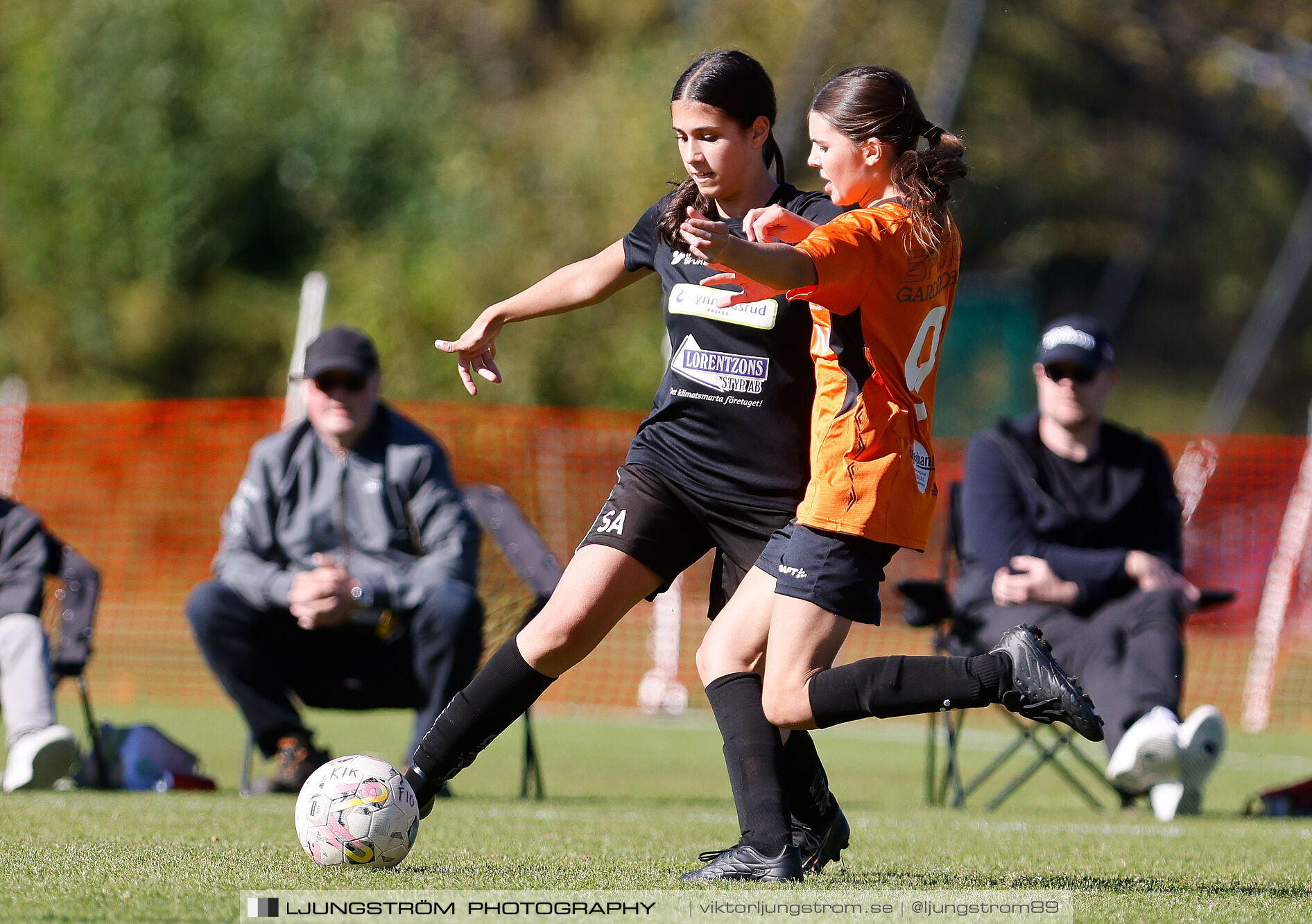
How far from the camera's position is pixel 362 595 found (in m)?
5.90

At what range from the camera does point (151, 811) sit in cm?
486

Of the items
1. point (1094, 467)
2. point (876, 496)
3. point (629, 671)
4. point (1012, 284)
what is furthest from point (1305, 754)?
point (1012, 284)

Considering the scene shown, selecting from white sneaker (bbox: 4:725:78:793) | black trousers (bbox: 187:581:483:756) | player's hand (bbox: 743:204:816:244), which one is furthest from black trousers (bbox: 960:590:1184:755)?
white sneaker (bbox: 4:725:78:793)

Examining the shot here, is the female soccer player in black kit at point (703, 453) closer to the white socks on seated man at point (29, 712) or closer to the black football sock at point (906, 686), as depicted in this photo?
the black football sock at point (906, 686)

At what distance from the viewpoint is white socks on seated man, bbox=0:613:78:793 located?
5.32 metres

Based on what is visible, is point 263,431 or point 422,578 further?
point 263,431

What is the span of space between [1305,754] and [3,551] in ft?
22.0

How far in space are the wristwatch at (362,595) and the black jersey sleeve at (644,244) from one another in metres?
2.35

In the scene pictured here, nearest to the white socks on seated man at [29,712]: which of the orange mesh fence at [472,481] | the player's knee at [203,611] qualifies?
the player's knee at [203,611]

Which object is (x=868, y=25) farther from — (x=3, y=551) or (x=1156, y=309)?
(x=3, y=551)

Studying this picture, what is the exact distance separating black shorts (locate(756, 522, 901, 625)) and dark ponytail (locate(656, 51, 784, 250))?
0.80 metres

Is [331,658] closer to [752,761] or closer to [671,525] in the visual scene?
[671,525]

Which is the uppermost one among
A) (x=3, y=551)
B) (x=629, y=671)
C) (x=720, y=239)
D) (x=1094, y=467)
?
(x=720, y=239)

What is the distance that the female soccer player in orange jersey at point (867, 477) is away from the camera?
3.38 metres
